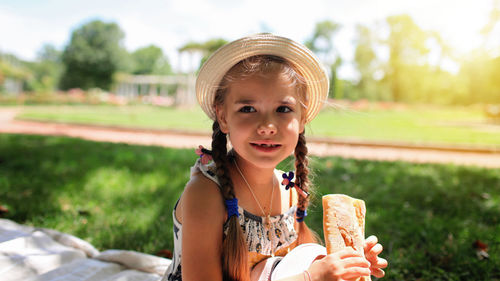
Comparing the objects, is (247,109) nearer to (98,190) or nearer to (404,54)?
(98,190)

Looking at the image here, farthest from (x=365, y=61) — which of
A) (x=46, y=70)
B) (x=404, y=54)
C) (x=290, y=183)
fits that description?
(x=46, y=70)

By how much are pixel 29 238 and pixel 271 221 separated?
167 cm

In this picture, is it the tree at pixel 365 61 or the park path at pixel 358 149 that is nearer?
the park path at pixel 358 149

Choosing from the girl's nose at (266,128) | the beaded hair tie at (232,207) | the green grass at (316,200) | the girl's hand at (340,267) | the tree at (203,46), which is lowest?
the green grass at (316,200)

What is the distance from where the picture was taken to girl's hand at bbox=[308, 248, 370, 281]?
1.18 metres

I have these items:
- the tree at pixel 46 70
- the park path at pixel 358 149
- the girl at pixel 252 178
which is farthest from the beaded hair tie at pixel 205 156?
the tree at pixel 46 70

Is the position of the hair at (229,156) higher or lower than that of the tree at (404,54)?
lower

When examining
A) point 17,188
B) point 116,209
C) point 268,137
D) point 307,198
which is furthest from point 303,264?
point 17,188

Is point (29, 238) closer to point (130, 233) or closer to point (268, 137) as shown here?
point (130, 233)

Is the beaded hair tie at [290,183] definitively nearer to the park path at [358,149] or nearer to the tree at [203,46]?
the park path at [358,149]

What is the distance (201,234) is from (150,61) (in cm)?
5919

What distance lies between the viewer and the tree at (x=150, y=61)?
53.5m

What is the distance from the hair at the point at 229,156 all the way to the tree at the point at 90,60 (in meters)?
47.1

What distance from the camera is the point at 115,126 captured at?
392 inches
